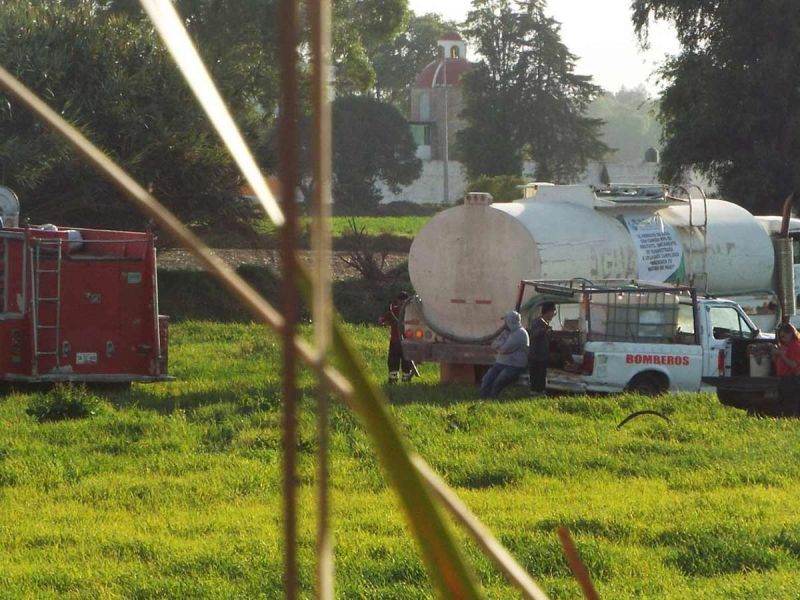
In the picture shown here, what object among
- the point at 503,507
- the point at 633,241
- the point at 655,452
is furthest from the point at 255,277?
the point at 503,507

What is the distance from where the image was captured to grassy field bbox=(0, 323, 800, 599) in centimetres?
652

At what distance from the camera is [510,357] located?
14.3 m

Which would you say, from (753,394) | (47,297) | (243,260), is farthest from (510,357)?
(243,260)

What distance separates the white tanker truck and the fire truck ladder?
423cm

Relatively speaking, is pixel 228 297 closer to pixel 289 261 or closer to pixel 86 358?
pixel 86 358

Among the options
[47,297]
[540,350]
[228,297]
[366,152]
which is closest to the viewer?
[540,350]

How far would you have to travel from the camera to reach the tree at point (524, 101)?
6450cm

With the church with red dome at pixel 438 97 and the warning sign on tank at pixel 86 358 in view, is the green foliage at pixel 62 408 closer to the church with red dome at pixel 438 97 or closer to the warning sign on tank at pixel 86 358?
the warning sign on tank at pixel 86 358

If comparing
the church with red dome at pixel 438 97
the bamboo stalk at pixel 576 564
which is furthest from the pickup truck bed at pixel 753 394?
the church with red dome at pixel 438 97

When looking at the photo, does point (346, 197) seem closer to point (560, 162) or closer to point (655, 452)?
point (560, 162)

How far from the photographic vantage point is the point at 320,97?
51cm

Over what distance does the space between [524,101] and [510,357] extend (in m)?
53.8

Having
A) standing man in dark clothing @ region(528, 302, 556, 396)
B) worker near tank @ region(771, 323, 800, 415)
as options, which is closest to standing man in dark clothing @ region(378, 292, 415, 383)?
standing man in dark clothing @ region(528, 302, 556, 396)

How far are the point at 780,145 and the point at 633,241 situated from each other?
17.5 metres
